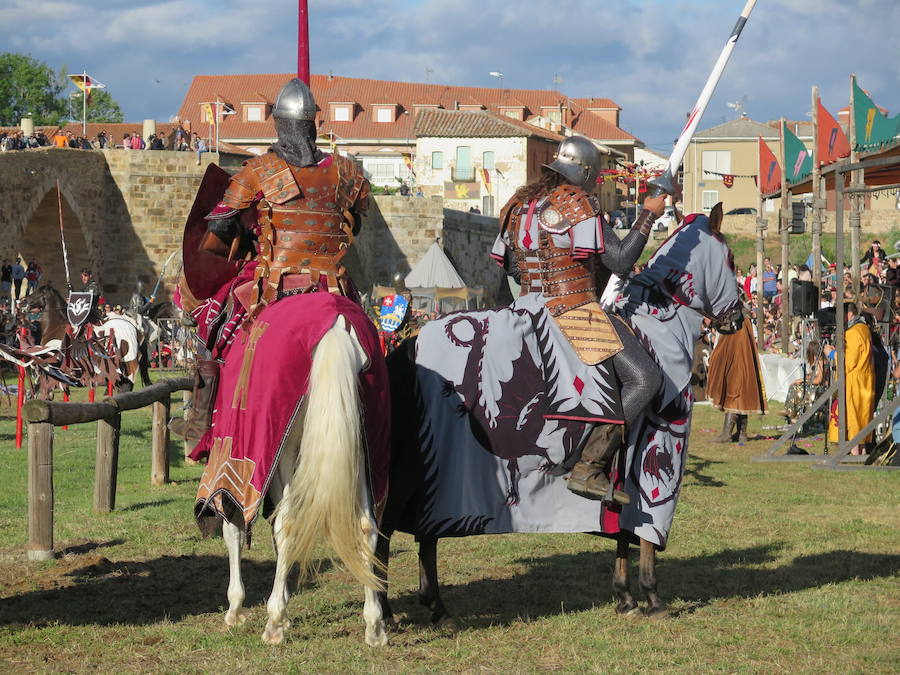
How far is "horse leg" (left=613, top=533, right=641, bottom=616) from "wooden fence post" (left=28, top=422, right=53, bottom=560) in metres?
3.29

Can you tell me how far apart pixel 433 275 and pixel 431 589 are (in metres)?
29.0

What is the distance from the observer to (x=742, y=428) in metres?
15.3

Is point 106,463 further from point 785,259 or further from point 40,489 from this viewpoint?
point 785,259

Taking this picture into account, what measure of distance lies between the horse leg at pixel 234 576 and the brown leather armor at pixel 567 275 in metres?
1.77

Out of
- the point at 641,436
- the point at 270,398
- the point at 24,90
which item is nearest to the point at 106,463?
the point at 270,398

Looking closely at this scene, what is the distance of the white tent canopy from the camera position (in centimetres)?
3475

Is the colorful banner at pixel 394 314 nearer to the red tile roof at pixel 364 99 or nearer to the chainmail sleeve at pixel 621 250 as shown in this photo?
the chainmail sleeve at pixel 621 250

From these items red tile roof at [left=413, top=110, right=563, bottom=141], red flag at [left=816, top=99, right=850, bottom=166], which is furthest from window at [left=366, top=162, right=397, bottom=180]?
red flag at [left=816, top=99, right=850, bottom=166]

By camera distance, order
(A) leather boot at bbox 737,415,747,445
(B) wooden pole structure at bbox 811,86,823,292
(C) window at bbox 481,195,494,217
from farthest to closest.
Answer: (C) window at bbox 481,195,494,217 → (B) wooden pole structure at bbox 811,86,823,292 → (A) leather boot at bbox 737,415,747,445

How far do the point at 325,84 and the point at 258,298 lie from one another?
81640 millimetres

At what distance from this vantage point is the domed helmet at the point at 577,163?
624 cm

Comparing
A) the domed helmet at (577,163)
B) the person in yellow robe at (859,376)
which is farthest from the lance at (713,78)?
the person in yellow robe at (859,376)

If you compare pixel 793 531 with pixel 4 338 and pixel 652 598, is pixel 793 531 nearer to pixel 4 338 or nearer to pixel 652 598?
pixel 652 598

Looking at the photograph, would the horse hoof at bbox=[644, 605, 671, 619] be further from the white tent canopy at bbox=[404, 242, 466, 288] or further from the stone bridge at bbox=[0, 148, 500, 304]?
the stone bridge at bbox=[0, 148, 500, 304]
